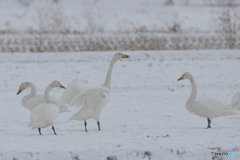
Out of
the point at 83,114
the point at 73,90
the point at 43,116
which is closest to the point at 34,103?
the point at 73,90

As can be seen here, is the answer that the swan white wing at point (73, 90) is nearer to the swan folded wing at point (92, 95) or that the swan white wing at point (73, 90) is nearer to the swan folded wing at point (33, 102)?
the swan folded wing at point (92, 95)

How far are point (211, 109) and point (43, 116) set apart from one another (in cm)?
268

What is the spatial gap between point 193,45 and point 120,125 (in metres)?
13.6

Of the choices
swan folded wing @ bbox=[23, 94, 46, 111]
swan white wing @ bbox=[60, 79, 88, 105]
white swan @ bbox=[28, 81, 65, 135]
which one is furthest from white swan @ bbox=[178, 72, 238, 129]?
swan folded wing @ bbox=[23, 94, 46, 111]

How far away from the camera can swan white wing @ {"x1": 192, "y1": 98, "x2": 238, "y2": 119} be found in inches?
289

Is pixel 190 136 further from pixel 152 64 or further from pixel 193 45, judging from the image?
pixel 193 45

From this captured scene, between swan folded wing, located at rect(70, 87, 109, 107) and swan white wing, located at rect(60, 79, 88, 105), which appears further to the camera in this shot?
swan white wing, located at rect(60, 79, 88, 105)

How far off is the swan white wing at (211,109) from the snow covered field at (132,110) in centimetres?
26

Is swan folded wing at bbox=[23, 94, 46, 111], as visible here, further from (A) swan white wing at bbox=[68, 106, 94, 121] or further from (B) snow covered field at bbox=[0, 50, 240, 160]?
(A) swan white wing at bbox=[68, 106, 94, 121]

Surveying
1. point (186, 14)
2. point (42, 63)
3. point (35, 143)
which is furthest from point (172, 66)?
point (186, 14)

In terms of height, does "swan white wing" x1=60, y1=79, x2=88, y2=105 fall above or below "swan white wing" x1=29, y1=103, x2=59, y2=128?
above

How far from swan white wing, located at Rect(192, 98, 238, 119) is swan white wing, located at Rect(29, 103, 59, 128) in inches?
91.3

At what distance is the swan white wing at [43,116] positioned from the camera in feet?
22.2

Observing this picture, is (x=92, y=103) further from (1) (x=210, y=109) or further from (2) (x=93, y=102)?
(1) (x=210, y=109)
